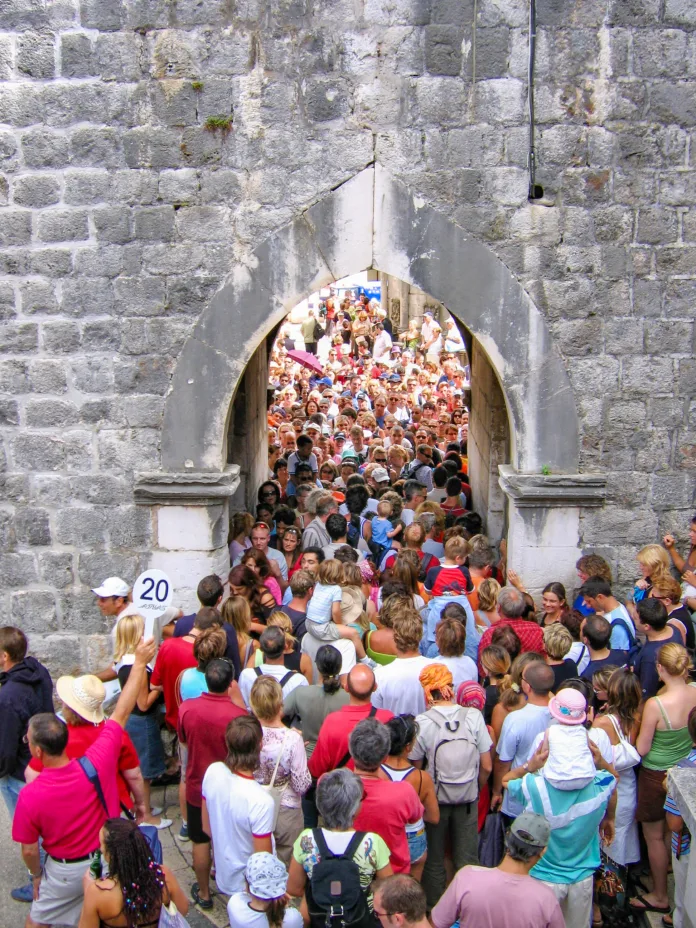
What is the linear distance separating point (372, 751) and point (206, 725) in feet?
3.40

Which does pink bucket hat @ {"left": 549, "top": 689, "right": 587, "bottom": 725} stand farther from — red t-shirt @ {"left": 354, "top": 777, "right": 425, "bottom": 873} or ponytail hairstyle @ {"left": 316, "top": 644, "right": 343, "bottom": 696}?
ponytail hairstyle @ {"left": 316, "top": 644, "right": 343, "bottom": 696}

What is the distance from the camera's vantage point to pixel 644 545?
701cm

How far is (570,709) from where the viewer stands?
451 centimetres

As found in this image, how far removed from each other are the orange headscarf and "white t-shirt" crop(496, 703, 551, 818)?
34 cm

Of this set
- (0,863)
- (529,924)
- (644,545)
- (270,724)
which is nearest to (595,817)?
(529,924)

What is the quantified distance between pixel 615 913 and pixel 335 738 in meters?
1.71

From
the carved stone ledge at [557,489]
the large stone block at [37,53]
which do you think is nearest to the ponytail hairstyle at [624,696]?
the carved stone ledge at [557,489]

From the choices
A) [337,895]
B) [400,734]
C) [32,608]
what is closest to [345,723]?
[400,734]

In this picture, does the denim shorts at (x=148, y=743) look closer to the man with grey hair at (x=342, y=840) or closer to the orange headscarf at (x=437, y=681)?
the orange headscarf at (x=437, y=681)

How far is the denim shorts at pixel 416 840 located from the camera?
4.55m

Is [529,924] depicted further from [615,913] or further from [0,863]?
[0,863]

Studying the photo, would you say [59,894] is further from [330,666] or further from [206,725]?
[330,666]

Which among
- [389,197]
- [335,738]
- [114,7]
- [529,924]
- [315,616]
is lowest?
[529,924]

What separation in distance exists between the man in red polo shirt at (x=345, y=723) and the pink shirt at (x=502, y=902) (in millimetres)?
1036
